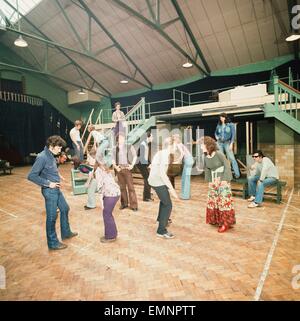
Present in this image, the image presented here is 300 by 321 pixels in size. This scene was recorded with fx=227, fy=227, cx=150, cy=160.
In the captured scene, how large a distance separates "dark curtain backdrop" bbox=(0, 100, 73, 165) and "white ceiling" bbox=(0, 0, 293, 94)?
3560mm

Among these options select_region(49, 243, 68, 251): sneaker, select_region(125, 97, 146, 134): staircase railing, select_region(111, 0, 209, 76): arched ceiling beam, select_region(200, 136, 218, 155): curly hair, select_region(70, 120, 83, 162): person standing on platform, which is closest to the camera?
select_region(49, 243, 68, 251): sneaker

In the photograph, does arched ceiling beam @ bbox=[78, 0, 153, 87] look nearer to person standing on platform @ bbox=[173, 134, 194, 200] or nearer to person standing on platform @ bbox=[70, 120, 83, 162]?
person standing on platform @ bbox=[70, 120, 83, 162]

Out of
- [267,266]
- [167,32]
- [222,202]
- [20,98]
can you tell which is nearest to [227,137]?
[222,202]

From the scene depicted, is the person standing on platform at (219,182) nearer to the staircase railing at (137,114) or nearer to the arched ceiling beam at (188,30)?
the staircase railing at (137,114)

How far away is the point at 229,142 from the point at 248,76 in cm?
636

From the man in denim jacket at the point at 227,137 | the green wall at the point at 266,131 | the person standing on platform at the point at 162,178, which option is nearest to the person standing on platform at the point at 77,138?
the person standing on platform at the point at 162,178

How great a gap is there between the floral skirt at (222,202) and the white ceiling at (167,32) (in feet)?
26.0

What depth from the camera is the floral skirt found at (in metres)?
4.01

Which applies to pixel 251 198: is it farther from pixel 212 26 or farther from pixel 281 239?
pixel 212 26

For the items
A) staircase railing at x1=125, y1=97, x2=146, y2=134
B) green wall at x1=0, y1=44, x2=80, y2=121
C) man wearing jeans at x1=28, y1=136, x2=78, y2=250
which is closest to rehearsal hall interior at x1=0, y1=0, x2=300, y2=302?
man wearing jeans at x1=28, y1=136, x2=78, y2=250

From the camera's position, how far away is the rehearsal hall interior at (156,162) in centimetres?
287

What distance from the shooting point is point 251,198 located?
5883mm

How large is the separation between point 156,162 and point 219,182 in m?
1.27

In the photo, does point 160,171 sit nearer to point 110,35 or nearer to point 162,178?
point 162,178
